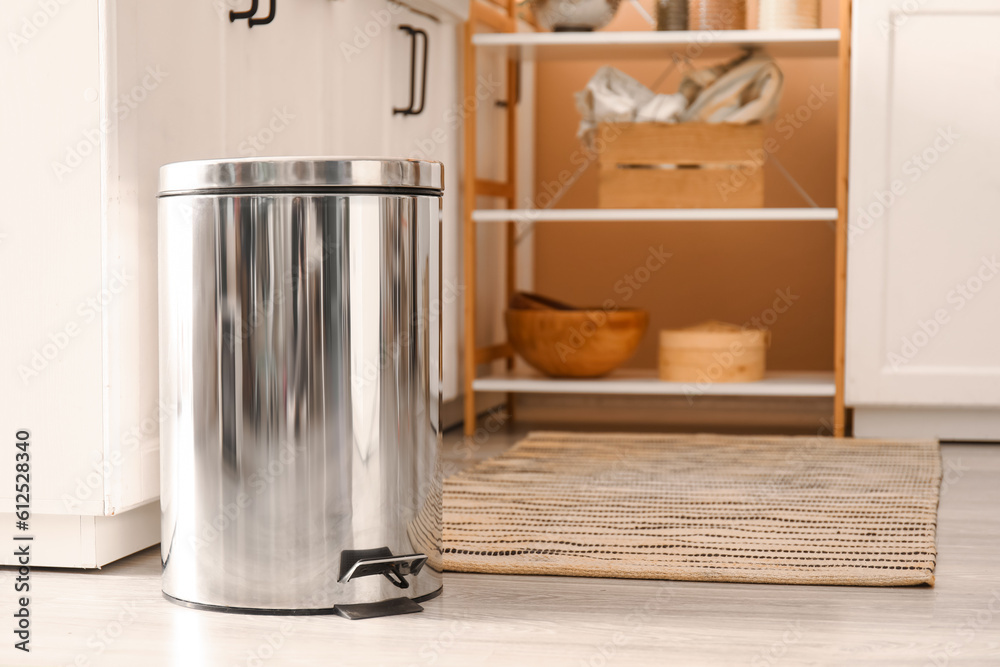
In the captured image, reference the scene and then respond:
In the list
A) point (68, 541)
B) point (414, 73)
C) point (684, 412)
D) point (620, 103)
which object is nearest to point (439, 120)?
point (414, 73)

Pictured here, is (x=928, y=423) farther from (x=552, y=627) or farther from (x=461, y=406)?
(x=552, y=627)

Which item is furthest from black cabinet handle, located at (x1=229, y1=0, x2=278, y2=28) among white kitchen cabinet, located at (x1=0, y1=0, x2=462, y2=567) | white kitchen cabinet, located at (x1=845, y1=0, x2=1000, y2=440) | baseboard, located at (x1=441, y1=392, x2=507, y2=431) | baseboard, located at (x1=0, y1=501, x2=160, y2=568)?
white kitchen cabinet, located at (x1=845, y1=0, x2=1000, y2=440)

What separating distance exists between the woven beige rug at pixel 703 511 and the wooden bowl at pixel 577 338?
0.94ft

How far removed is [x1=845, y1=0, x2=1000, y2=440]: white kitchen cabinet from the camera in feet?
7.82

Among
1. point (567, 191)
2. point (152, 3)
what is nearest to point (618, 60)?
point (567, 191)

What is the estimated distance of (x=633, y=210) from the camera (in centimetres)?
253

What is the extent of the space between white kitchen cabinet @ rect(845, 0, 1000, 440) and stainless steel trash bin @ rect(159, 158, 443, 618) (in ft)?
4.95

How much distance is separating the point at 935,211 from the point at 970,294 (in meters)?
0.19

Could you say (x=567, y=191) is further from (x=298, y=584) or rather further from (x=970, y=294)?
(x=298, y=584)

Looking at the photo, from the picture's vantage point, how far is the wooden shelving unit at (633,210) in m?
2.45

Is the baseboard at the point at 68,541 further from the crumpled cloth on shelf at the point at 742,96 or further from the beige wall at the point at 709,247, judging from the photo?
the beige wall at the point at 709,247

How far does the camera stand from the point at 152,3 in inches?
54.5

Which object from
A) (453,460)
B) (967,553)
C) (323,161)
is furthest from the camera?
(453,460)

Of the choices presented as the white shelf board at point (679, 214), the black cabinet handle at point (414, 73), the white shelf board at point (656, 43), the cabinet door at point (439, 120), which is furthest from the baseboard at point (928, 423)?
the black cabinet handle at point (414, 73)
